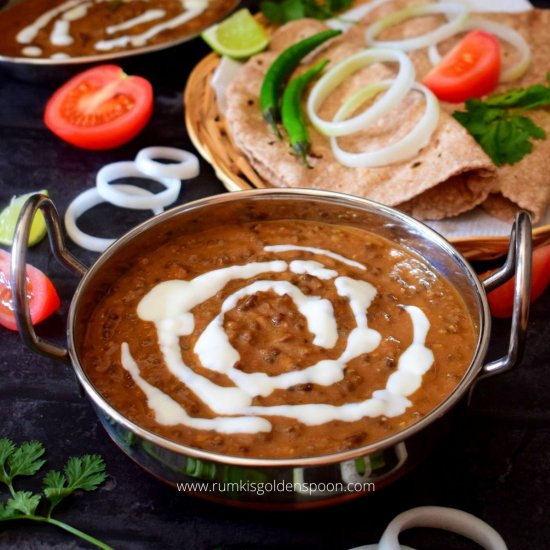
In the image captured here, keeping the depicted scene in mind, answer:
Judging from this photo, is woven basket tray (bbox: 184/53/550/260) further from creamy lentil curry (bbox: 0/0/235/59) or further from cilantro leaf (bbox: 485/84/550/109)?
cilantro leaf (bbox: 485/84/550/109)

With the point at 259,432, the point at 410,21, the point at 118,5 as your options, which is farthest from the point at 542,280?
the point at 118,5

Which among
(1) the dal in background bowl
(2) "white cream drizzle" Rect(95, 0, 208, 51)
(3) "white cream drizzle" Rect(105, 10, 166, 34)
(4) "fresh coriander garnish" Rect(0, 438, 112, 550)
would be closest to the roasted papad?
(1) the dal in background bowl

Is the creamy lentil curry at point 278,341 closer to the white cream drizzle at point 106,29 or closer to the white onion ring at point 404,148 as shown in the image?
the white onion ring at point 404,148

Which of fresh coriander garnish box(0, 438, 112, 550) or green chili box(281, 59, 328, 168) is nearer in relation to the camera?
fresh coriander garnish box(0, 438, 112, 550)

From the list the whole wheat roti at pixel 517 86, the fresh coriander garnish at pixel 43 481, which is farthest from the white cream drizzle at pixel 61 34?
the fresh coriander garnish at pixel 43 481

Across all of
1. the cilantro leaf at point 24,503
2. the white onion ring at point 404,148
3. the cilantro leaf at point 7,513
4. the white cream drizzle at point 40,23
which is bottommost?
the cilantro leaf at point 7,513

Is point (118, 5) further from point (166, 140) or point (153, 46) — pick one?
point (166, 140)

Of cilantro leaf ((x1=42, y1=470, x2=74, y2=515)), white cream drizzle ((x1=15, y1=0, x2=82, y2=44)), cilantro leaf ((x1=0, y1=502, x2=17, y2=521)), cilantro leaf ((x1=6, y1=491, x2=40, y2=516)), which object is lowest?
cilantro leaf ((x1=42, y1=470, x2=74, y2=515))
